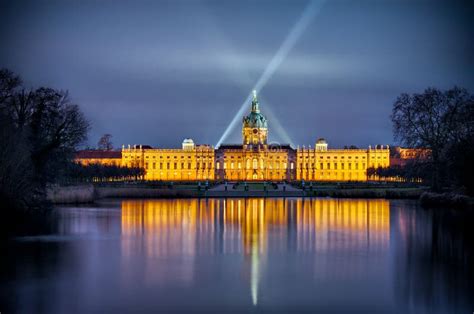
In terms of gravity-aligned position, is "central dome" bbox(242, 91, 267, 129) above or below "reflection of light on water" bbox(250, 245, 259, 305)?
above

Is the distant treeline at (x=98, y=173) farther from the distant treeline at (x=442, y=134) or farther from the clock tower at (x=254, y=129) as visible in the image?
the clock tower at (x=254, y=129)

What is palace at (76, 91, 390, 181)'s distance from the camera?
155m

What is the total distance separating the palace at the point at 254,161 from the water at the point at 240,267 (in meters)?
123

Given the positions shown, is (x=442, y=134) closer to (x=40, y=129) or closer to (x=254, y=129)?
(x=40, y=129)

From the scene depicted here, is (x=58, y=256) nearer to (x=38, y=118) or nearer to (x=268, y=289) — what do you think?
(x=268, y=289)

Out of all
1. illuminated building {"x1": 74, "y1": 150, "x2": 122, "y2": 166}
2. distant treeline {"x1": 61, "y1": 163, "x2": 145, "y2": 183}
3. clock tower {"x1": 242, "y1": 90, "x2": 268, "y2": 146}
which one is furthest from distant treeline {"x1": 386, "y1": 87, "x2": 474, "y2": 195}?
clock tower {"x1": 242, "y1": 90, "x2": 268, "y2": 146}

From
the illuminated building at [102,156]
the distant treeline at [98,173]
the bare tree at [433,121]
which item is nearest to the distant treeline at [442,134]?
the bare tree at [433,121]

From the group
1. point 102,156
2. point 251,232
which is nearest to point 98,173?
point 251,232

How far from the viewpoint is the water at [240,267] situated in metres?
14.4

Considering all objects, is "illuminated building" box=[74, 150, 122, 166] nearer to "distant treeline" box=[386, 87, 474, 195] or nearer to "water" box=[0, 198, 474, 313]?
"distant treeline" box=[386, 87, 474, 195]

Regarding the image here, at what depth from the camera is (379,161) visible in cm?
15725

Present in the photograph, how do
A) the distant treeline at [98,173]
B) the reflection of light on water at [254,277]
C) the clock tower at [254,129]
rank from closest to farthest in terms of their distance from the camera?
the reflection of light on water at [254,277] → the distant treeline at [98,173] → the clock tower at [254,129]

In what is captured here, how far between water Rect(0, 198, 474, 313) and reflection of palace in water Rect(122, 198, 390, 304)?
0.04m

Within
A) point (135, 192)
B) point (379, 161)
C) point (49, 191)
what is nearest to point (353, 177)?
point (379, 161)
